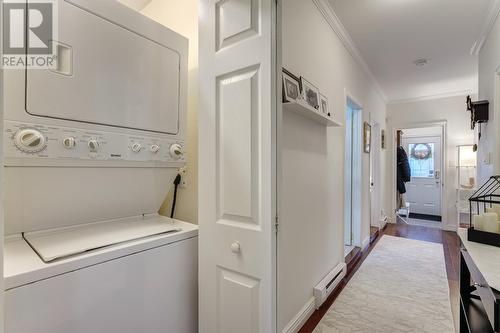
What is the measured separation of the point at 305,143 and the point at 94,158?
4.52ft

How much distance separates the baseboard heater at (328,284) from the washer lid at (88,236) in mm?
1401

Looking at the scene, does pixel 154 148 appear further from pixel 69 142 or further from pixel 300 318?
pixel 300 318

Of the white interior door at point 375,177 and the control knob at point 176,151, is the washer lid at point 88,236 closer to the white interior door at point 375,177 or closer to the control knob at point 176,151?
the control knob at point 176,151

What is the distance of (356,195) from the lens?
11.1 feet

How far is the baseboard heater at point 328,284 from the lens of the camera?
2014 mm

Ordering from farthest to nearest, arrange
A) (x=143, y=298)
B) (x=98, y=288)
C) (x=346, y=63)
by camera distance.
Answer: (x=346, y=63) < (x=143, y=298) < (x=98, y=288)

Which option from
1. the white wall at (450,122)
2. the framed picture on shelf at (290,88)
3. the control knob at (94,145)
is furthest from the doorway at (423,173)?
the control knob at (94,145)

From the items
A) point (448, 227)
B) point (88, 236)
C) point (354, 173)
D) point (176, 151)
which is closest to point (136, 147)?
point (176, 151)

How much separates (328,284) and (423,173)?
5574 millimetres

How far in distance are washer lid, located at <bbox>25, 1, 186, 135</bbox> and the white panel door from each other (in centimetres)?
28

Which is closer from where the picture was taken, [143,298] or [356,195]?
[143,298]

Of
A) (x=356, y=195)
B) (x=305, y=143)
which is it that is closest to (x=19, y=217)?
(x=305, y=143)

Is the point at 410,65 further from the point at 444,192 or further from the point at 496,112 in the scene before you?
the point at 444,192

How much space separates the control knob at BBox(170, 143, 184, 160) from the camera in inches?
54.7
